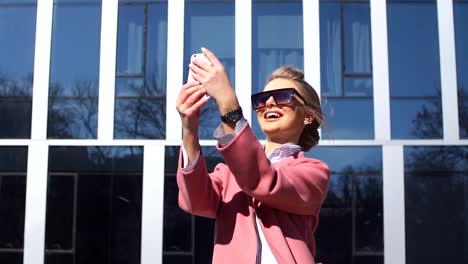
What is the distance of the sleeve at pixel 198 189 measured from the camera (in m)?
1.72

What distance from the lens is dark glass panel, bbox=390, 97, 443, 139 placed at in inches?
432

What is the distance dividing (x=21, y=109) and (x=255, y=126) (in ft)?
15.0

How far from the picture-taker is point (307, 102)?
6.37ft

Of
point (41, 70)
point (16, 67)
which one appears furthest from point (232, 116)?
point (16, 67)

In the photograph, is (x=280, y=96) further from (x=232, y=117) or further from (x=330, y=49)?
(x=330, y=49)

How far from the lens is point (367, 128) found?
11023mm

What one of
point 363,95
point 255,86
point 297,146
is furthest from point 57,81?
point 297,146

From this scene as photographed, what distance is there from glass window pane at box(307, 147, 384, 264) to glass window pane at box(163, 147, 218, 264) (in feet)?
6.74

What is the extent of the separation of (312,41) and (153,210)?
436cm

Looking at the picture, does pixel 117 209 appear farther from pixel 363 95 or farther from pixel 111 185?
pixel 363 95

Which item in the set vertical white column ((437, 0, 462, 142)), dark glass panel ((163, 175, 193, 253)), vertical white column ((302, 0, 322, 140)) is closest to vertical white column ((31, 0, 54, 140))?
dark glass panel ((163, 175, 193, 253))

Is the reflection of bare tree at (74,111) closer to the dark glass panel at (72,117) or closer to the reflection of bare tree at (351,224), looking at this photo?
the dark glass panel at (72,117)

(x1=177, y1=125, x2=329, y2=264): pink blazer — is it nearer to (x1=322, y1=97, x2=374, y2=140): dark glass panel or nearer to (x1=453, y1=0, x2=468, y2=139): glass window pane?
(x1=322, y1=97, x2=374, y2=140): dark glass panel

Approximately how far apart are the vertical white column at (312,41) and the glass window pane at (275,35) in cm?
10
